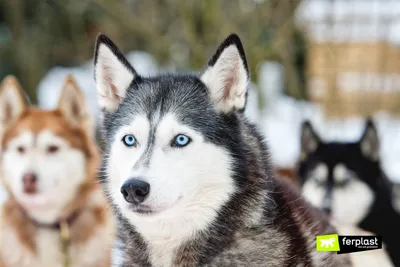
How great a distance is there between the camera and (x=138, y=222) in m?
2.56

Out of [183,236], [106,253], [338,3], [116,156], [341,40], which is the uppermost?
[338,3]

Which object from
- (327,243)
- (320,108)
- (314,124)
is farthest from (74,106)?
(320,108)

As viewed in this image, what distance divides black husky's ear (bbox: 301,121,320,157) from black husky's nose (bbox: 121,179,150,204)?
2641 millimetres

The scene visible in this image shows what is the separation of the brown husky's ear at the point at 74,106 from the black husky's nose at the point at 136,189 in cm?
225

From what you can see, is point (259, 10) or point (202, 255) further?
point (259, 10)

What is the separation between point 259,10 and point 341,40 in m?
1.69

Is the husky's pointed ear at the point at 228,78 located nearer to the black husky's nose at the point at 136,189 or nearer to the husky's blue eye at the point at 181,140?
the husky's blue eye at the point at 181,140

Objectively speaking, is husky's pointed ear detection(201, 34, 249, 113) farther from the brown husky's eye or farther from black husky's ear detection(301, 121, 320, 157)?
black husky's ear detection(301, 121, 320, 157)

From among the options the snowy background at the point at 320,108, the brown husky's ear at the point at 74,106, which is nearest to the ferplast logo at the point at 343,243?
the brown husky's ear at the point at 74,106

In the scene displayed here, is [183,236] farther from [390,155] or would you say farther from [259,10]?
[390,155]

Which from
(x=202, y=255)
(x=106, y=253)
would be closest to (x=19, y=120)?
(x=106, y=253)

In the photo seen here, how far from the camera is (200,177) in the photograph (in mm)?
2449

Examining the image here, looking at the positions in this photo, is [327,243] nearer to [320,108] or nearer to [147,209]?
[147,209]

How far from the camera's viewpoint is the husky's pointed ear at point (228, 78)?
100 inches
